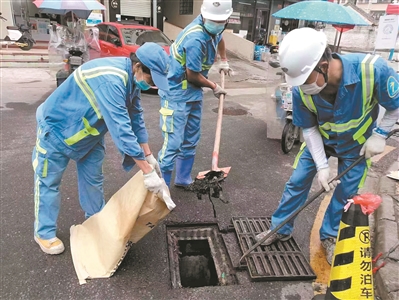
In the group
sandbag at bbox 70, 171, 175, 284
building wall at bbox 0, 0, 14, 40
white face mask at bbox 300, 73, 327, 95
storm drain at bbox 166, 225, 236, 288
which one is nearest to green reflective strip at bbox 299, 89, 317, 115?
white face mask at bbox 300, 73, 327, 95

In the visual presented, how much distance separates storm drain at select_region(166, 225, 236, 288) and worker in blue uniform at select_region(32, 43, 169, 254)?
2.54ft

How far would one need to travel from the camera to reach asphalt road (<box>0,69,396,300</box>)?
93.1 inches

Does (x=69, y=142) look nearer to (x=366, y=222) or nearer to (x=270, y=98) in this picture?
(x=366, y=222)

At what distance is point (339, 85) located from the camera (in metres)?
2.17

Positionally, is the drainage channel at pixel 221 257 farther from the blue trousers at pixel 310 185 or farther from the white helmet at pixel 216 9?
the white helmet at pixel 216 9

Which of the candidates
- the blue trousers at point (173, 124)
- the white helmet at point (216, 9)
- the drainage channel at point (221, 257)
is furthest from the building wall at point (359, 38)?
the drainage channel at point (221, 257)

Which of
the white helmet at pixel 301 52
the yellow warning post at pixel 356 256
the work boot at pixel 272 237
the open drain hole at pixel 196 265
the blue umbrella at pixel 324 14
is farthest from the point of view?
the blue umbrella at pixel 324 14

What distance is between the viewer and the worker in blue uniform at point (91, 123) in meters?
2.16

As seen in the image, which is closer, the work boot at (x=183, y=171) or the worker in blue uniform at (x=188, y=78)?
the worker in blue uniform at (x=188, y=78)

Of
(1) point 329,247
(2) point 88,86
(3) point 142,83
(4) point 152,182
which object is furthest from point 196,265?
(2) point 88,86

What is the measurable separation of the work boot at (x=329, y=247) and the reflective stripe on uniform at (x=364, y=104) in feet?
A: 3.04

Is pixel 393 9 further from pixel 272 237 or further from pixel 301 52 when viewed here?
pixel 301 52

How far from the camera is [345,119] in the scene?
229 centimetres

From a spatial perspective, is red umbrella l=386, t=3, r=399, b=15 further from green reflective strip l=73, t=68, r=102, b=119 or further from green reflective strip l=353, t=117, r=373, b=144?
green reflective strip l=73, t=68, r=102, b=119
